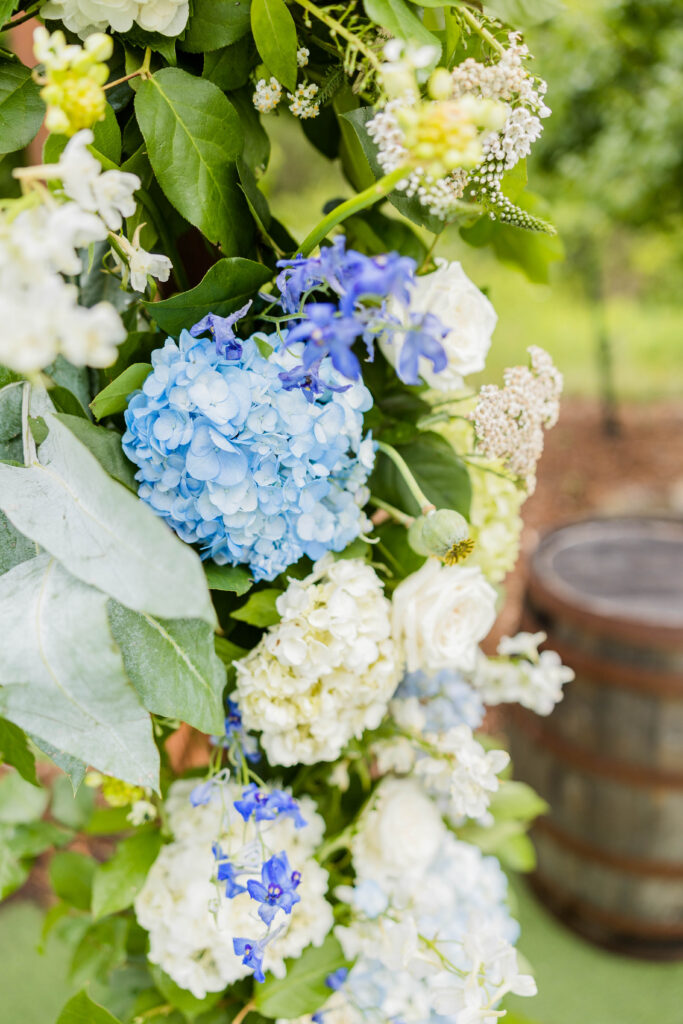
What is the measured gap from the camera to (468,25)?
509 mm

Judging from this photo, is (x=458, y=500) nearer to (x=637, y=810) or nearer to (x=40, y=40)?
(x=40, y=40)

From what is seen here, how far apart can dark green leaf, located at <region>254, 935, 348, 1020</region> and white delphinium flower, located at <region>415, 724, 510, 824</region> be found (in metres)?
0.17

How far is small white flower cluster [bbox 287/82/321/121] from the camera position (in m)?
0.52

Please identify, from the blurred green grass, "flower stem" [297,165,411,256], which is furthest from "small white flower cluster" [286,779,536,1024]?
the blurred green grass

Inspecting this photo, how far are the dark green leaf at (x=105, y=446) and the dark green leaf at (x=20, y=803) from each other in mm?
567

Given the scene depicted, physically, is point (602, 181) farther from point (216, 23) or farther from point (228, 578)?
point (228, 578)

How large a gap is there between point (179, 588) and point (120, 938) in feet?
2.03

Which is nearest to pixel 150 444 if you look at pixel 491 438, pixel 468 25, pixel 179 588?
pixel 179 588

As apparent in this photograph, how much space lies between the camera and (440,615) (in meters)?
0.57

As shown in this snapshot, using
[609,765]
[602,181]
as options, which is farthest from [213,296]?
[602,181]

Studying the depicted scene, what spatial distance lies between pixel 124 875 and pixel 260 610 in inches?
11.7

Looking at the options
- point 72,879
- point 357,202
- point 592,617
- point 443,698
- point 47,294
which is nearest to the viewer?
point 47,294

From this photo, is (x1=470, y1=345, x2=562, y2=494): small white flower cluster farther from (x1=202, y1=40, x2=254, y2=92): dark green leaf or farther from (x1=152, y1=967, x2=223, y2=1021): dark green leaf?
(x1=152, y1=967, x2=223, y2=1021): dark green leaf

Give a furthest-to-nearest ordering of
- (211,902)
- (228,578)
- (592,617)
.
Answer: (592,617)
(211,902)
(228,578)
